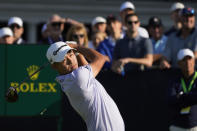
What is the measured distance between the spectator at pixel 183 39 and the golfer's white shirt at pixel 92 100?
3.68m

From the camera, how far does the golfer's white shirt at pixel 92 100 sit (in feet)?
23.3

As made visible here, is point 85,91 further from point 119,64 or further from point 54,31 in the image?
point 54,31

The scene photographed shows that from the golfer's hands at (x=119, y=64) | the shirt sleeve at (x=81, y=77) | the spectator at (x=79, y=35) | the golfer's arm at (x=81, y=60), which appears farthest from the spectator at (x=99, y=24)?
the shirt sleeve at (x=81, y=77)

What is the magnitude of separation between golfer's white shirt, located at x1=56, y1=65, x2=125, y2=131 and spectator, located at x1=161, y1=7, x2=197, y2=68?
368 centimetres

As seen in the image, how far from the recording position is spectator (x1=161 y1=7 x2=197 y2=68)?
10.7 m

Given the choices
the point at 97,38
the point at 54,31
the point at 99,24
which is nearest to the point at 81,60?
the point at 54,31

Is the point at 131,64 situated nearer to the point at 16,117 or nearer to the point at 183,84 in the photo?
the point at 183,84

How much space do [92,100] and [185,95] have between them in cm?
310

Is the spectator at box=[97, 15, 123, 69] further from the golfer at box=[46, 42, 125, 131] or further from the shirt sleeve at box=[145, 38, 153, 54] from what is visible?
the golfer at box=[46, 42, 125, 131]

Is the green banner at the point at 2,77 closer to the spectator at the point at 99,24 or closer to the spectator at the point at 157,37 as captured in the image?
the spectator at the point at 99,24

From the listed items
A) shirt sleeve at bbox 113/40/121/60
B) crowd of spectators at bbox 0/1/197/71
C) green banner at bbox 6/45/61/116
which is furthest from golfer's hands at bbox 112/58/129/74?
green banner at bbox 6/45/61/116

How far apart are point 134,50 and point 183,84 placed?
3.41 feet

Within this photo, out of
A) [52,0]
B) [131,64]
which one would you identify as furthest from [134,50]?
[52,0]

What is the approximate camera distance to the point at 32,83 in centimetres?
1043
